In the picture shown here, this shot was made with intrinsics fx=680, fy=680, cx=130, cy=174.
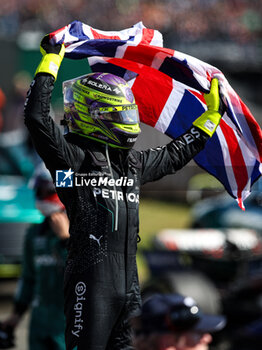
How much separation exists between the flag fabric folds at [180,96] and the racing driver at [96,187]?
0.33 m

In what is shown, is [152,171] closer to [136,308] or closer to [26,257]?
[136,308]

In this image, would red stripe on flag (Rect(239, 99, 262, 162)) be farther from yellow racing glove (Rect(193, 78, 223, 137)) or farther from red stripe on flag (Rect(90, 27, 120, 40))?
red stripe on flag (Rect(90, 27, 120, 40))

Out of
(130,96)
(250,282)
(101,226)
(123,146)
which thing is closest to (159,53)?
(130,96)

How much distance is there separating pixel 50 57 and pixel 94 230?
2.32 feet

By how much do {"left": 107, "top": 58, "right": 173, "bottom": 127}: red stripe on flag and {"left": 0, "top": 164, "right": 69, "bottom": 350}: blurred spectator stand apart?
0.99 m

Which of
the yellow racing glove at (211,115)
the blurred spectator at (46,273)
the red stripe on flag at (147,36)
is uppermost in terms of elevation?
the red stripe on flag at (147,36)

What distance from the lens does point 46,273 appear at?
4.30 meters

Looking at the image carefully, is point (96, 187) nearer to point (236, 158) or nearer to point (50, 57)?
point (50, 57)

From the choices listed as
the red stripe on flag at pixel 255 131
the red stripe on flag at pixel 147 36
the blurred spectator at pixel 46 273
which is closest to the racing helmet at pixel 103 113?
the red stripe on flag at pixel 147 36

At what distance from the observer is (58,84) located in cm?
1753

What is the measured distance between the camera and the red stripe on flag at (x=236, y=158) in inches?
130

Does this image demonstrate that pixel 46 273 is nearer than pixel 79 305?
No
